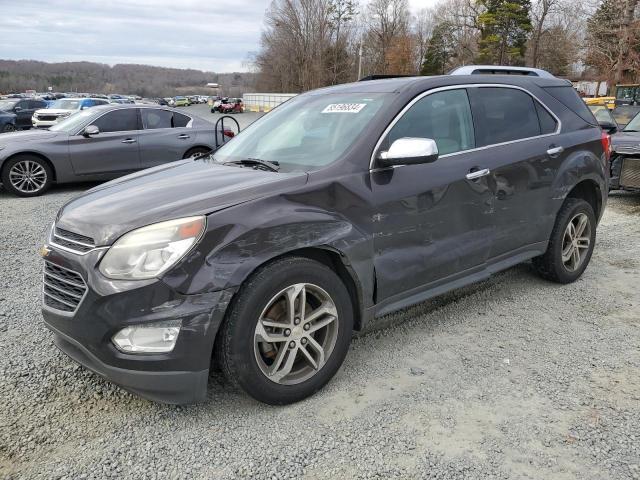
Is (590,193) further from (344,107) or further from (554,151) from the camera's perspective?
(344,107)

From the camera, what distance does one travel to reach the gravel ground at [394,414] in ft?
8.07

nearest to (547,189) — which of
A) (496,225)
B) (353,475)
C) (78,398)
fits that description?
(496,225)

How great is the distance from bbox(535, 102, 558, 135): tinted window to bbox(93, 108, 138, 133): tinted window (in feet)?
24.7

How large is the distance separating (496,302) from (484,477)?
2.23 meters

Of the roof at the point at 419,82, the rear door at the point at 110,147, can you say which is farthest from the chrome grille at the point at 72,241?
the rear door at the point at 110,147

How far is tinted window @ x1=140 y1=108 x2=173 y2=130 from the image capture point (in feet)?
32.3

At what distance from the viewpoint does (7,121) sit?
20500mm

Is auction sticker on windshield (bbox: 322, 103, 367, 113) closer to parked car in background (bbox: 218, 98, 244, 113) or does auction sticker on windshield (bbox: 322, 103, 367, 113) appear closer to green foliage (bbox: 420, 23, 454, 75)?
parked car in background (bbox: 218, 98, 244, 113)

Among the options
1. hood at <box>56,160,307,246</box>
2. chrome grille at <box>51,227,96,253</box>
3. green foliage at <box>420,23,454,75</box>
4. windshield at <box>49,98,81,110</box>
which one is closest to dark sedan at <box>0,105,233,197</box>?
hood at <box>56,160,307,246</box>

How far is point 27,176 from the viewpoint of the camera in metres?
8.92

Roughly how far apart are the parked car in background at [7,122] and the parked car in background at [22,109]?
1.63 feet

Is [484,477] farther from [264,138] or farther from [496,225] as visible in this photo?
[264,138]

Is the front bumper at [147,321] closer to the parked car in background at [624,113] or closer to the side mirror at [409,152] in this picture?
the side mirror at [409,152]

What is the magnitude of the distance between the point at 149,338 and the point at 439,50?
80265 millimetres
